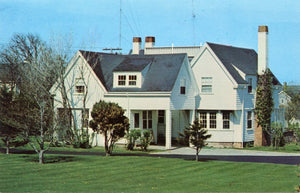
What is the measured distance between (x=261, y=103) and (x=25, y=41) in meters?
28.6

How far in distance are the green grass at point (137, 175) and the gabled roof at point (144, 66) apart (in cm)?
1021

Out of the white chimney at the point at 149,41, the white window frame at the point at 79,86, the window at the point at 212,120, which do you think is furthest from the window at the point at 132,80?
the white chimney at the point at 149,41

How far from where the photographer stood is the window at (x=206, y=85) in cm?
4362

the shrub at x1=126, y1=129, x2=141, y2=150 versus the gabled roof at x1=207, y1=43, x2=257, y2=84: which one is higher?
the gabled roof at x1=207, y1=43, x2=257, y2=84

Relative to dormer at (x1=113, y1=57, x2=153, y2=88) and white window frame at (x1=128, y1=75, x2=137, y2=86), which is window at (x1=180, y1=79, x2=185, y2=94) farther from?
white window frame at (x1=128, y1=75, x2=137, y2=86)

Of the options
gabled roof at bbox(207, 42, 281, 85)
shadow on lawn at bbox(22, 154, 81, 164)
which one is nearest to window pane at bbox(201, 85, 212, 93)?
gabled roof at bbox(207, 42, 281, 85)

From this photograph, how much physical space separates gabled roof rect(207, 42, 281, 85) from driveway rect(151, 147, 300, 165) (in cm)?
763

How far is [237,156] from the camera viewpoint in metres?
34.8

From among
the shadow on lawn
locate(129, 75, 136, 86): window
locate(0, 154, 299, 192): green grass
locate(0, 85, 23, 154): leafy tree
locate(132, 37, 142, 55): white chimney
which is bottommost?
locate(0, 154, 299, 192): green grass

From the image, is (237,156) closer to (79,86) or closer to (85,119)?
(85,119)

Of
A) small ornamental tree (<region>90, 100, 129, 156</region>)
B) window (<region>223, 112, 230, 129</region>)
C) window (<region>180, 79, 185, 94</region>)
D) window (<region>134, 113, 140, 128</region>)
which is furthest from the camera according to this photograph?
window (<region>223, 112, 230, 129</region>)

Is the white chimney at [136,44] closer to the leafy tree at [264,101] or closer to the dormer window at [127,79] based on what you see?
the dormer window at [127,79]

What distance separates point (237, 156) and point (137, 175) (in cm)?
1207

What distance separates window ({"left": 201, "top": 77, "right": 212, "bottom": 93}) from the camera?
43625mm
